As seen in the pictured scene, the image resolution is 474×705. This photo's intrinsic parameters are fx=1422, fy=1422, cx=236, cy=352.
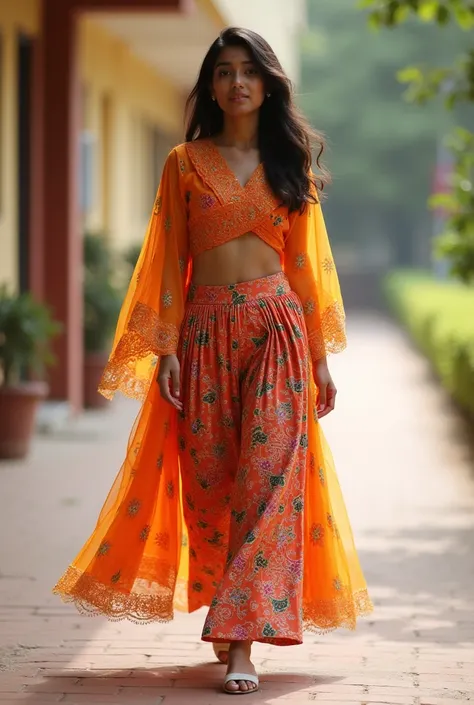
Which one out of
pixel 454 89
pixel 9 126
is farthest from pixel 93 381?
pixel 454 89

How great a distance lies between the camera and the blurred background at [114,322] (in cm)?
644

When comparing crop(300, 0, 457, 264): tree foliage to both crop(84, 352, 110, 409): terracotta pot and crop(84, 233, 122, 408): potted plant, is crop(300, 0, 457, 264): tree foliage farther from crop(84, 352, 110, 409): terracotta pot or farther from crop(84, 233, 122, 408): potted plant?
crop(84, 352, 110, 409): terracotta pot

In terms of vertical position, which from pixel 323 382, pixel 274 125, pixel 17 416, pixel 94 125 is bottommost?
pixel 17 416

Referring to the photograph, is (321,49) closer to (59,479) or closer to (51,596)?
(59,479)

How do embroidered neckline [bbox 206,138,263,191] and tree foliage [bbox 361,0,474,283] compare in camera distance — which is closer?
embroidered neckline [bbox 206,138,263,191]

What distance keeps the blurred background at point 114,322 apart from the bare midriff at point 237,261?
645mm

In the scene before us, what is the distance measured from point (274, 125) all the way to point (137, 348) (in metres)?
0.84

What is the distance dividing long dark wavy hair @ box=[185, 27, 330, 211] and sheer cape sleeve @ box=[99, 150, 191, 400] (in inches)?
8.6

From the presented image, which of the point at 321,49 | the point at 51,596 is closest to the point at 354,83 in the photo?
the point at 321,49

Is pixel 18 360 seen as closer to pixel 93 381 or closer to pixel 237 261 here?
pixel 93 381

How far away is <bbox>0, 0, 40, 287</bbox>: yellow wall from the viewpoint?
35.2 ft

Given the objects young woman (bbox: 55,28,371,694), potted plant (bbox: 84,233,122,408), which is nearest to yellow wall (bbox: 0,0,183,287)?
potted plant (bbox: 84,233,122,408)

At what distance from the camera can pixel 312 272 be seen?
4.64m

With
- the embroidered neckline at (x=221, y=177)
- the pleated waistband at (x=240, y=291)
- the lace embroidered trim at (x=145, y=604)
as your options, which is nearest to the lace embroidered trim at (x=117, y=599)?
the lace embroidered trim at (x=145, y=604)
